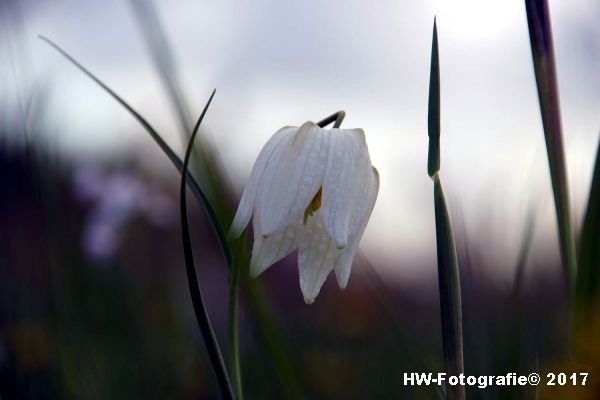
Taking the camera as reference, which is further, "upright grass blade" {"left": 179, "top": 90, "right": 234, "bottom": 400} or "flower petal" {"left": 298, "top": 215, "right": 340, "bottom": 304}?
"flower petal" {"left": 298, "top": 215, "right": 340, "bottom": 304}

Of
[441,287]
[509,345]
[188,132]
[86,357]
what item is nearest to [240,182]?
[86,357]

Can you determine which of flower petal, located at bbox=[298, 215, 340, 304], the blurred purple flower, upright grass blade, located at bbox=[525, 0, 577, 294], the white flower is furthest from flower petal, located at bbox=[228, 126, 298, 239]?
the blurred purple flower

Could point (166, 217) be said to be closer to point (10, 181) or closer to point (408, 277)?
point (10, 181)

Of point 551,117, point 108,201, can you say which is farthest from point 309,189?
point 108,201

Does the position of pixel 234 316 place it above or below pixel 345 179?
below

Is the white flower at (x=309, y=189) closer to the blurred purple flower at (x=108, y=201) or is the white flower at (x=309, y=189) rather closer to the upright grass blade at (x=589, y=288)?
the upright grass blade at (x=589, y=288)

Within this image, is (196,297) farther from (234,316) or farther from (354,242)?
(354,242)

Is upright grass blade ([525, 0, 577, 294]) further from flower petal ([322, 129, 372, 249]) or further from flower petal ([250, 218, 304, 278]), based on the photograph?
flower petal ([250, 218, 304, 278])
